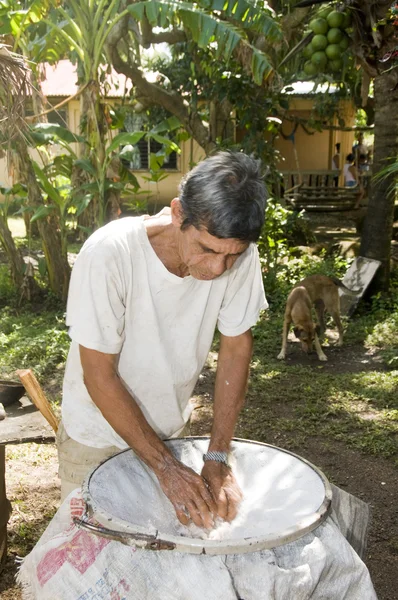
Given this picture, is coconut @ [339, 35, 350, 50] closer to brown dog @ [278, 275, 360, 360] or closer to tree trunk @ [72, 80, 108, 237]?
brown dog @ [278, 275, 360, 360]

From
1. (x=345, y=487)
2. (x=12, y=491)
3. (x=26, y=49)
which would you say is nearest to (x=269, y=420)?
(x=345, y=487)

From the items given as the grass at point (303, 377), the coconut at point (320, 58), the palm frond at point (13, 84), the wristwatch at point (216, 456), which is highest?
the coconut at point (320, 58)

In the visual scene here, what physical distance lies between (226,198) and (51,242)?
613 cm

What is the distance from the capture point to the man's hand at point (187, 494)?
1.92 metres

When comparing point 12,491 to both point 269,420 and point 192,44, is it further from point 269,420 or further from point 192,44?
point 192,44

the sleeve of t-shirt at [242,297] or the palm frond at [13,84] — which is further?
the palm frond at [13,84]

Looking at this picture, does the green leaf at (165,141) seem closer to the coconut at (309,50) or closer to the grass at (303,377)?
the coconut at (309,50)

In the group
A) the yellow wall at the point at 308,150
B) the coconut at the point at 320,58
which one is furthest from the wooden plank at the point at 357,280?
the yellow wall at the point at 308,150

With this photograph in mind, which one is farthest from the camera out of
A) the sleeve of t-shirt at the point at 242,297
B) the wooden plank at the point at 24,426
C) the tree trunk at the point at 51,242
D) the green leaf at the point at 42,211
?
the tree trunk at the point at 51,242

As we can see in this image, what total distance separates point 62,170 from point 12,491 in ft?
13.9

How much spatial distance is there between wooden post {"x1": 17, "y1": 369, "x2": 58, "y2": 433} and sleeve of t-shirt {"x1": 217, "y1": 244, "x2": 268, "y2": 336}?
3.17 ft

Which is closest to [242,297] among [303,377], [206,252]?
[206,252]

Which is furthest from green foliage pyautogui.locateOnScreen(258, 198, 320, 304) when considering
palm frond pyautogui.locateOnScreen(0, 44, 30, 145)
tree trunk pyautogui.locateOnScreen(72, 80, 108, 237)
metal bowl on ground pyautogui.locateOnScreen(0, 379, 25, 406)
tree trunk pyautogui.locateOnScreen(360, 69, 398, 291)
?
metal bowl on ground pyautogui.locateOnScreen(0, 379, 25, 406)

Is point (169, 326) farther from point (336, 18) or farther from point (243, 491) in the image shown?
point (336, 18)
